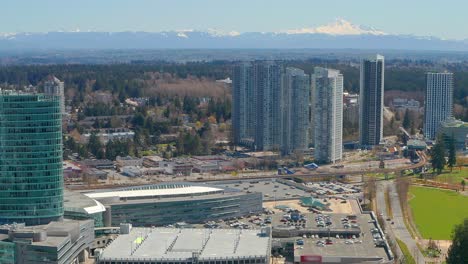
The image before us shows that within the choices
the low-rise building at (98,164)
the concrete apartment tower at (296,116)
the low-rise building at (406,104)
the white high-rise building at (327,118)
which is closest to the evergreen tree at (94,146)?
the low-rise building at (98,164)

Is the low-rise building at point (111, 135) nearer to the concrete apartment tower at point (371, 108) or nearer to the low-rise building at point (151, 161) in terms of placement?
the low-rise building at point (151, 161)

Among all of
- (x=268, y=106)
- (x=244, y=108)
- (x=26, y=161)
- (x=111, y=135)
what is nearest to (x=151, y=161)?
(x=111, y=135)

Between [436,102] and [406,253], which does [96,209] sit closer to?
[406,253]

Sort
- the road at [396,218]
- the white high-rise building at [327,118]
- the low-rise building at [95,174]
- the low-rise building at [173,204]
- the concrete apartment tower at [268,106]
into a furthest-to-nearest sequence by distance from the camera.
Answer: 1. the concrete apartment tower at [268,106]
2. the white high-rise building at [327,118]
3. the low-rise building at [95,174]
4. the low-rise building at [173,204]
5. the road at [396,218]

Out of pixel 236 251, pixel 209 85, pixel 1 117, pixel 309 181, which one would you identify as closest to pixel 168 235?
pixel 236 251

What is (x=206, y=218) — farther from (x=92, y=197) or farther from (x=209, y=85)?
(x=209, y=85)

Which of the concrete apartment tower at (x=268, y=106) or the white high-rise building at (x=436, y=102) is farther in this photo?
the white high-rise building at (x=436, y=102)
